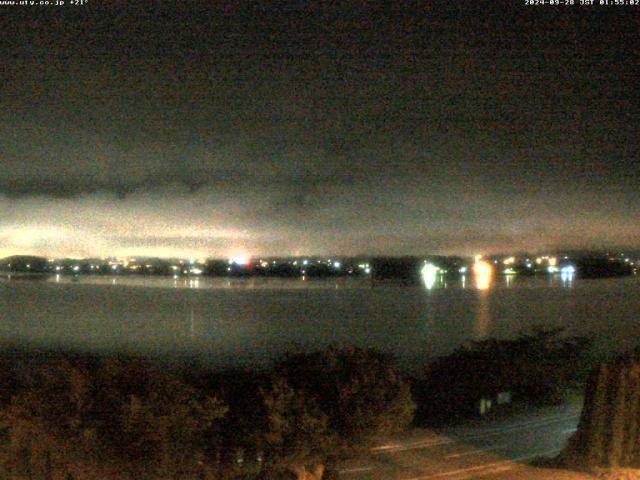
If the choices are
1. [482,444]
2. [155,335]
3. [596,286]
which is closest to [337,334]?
[155,335]

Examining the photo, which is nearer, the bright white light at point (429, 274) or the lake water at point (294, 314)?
the lake water at point (294, 314)

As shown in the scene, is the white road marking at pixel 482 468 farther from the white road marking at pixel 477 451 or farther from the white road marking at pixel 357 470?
the white road marking at pixel 477 451

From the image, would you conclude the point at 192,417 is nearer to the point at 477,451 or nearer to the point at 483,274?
the point at 477,451

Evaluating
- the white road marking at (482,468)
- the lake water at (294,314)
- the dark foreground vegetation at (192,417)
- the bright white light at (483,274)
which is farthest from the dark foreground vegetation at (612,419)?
the bright white light at (483,274)

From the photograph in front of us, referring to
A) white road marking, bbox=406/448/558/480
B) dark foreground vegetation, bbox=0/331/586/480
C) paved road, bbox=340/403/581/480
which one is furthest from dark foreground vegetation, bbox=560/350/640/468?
dark foreground vegetation, bbox=0/331/586/480

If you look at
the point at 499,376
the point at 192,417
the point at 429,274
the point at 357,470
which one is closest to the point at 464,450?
the point at 357,470

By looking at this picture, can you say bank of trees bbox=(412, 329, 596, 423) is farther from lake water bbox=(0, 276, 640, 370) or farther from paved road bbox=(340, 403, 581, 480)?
lake water bbox=(0, 276, 640, 370)
